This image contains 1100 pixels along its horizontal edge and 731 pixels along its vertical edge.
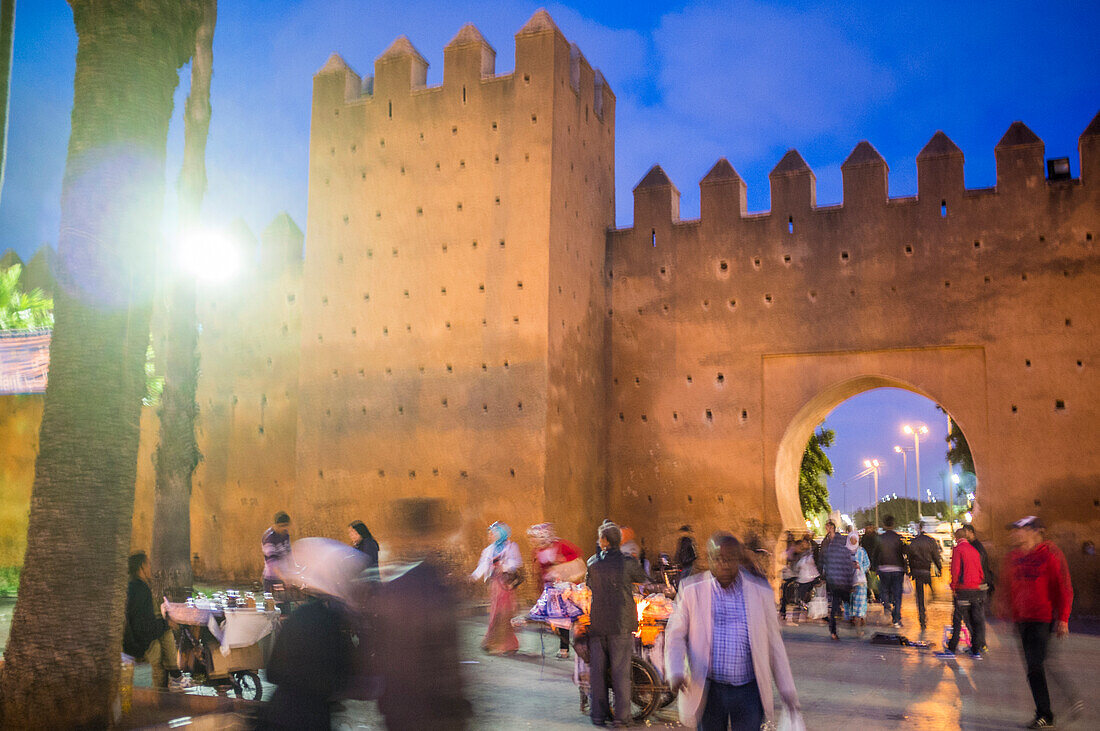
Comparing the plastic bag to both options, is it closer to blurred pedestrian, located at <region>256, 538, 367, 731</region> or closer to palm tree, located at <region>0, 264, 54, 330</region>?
blurred pedestrian, located at <region>256, 538, 367, 731</region>

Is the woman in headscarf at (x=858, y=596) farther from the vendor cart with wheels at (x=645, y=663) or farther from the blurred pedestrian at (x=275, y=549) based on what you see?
the blurred pedestrian at (x=275, y=549)

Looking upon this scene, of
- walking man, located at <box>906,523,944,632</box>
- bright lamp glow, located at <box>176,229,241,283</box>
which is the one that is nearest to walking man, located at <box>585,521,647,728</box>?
walking man, located at <box>906,523,944,632</box>

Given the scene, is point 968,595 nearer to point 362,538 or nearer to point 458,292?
point 362,538

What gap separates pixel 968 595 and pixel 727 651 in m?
7.04

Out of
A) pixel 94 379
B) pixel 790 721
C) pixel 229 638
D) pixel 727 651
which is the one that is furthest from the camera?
pixel 229 638

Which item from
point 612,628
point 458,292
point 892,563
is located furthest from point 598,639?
point 458,292

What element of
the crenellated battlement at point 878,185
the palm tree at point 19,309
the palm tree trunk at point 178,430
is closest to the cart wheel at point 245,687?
the palm tree trunk at point 178,430

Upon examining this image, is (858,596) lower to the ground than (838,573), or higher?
lower

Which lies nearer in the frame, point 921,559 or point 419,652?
point 419,652

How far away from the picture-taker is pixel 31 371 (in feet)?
Result: 52.9

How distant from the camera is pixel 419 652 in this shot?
3596 millimetres

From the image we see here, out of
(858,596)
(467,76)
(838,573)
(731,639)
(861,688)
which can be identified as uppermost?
(467,76)

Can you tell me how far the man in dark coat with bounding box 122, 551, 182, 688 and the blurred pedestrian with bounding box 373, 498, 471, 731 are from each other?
4143 mm

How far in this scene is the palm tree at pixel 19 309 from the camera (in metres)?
17.6
